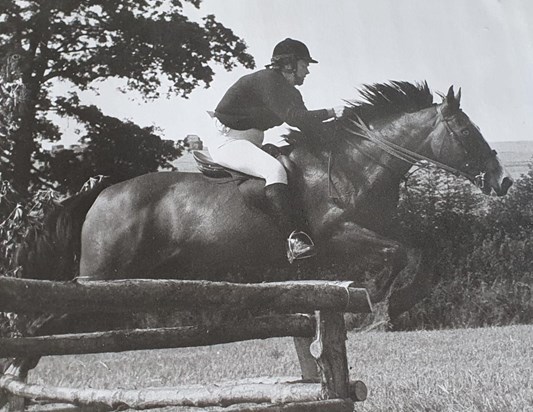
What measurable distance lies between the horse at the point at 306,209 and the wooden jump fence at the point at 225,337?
20.1 inches

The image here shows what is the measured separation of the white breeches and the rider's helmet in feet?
0.83

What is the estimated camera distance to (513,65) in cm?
298

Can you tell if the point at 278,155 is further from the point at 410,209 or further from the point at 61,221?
the point at 61,221

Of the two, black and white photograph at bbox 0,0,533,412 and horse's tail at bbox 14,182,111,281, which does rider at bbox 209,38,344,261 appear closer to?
black and white photograph at bbox 0,0,533,412

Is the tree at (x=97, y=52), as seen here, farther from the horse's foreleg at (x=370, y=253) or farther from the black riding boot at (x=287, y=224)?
the horse's foreleg at (x=370, y=253)

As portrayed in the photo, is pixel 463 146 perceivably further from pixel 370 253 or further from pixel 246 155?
pixel 246 155

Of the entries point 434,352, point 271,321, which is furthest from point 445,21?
point 271,321

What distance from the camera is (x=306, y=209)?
2723 millimetres

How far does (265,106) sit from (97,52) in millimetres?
610

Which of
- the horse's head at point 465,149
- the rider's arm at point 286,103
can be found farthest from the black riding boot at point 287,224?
the horse's head at point 465,149

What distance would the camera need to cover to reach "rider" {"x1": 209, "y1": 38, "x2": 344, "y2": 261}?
2.62 meters

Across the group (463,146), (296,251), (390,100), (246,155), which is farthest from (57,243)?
(463,146)

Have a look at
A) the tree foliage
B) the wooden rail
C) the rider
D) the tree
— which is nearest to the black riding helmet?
the rider

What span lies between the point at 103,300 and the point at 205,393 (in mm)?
670
